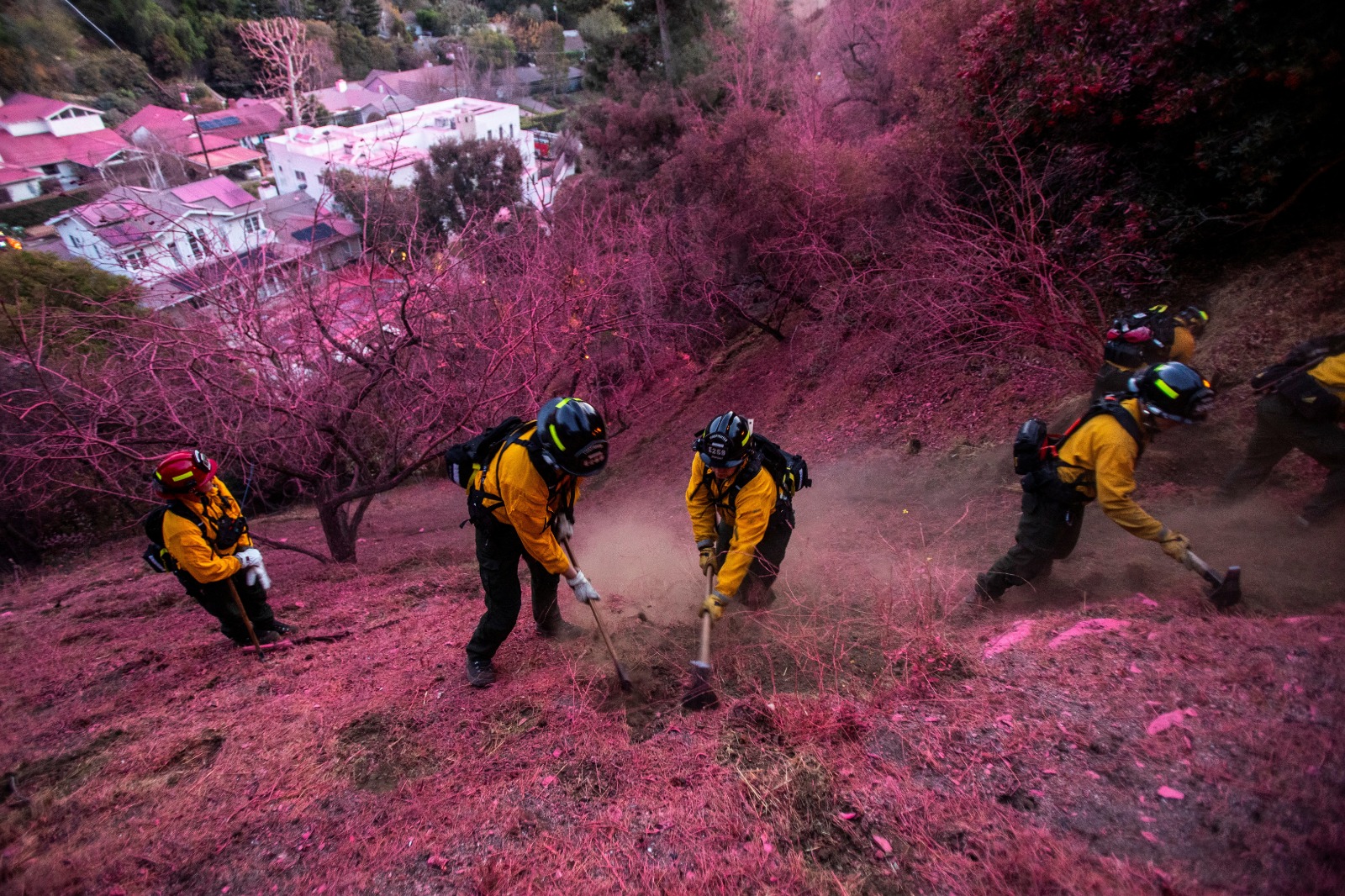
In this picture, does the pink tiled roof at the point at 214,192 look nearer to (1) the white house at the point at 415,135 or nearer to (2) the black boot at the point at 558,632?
(1) the white house at the point at 415,135

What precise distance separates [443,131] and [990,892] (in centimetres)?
3351

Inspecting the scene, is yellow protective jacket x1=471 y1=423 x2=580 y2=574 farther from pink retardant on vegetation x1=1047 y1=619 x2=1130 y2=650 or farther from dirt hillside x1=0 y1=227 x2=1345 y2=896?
pink retardant on vegetation x1=1047 y1=619 x2=1130 y2=650

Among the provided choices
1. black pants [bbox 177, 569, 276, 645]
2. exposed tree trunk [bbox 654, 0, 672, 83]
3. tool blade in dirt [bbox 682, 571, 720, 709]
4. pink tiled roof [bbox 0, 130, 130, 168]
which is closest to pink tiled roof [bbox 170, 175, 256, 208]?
pink tiled roof [bbox 0, 130, 130, 168]

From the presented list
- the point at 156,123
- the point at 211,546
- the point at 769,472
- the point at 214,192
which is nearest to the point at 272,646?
the point at 211,546

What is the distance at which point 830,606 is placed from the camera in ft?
14.6

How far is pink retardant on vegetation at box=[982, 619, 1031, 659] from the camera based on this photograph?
3494 millimetres

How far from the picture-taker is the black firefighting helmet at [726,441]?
3625 mm

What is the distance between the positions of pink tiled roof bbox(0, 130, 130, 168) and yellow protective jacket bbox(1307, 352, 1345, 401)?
42241 mm

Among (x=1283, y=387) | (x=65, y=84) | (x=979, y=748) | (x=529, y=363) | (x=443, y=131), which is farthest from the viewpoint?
(x=65, y=84)

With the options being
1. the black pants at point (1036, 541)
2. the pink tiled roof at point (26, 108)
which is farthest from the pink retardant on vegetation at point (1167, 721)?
the pink tiled roof at point (26, 108)

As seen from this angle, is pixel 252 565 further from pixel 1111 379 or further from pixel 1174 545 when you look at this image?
pixel 1111 379

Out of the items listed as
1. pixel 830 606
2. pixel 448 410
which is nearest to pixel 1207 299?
pixel 830 606

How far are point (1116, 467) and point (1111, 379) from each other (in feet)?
6.57

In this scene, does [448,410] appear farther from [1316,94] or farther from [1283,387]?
[1316,94]
